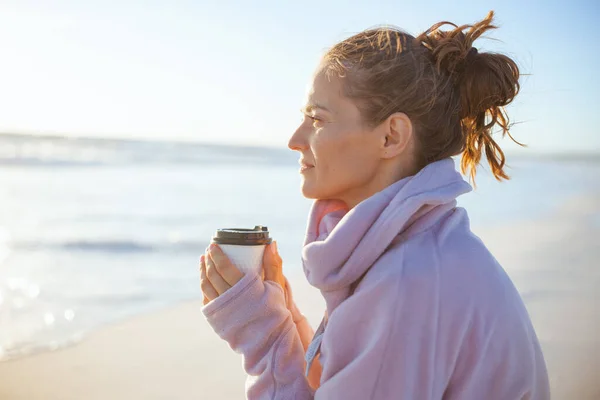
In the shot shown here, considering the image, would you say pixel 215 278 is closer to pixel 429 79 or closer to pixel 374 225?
pixel 374 225

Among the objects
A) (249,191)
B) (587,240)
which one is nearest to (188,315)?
(587,240)

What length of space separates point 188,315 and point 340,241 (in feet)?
12.6

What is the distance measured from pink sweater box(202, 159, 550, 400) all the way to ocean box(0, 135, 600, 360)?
11.4ft

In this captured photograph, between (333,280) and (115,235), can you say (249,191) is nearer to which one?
(115,235)

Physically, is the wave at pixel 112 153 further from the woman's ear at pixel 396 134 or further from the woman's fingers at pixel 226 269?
the woman's ear at pixel 396 134

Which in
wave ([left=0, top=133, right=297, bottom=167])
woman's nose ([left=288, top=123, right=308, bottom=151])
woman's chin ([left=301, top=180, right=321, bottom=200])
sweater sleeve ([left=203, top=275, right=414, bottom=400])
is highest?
wave ([left=0, top=133, right=297, bottom=167])

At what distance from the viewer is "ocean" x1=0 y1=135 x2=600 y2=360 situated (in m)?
5.89

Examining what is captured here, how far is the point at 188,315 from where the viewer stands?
18.7 feet

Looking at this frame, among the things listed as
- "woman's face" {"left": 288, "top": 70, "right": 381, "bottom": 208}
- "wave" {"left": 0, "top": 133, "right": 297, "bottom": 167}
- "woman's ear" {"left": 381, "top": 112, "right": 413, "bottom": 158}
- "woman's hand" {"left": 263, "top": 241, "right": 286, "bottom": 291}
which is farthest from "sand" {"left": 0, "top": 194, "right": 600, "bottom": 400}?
"wave" {"left": 0, "top": 133, "right": 297, "bottom": 167}

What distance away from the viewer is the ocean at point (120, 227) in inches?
232

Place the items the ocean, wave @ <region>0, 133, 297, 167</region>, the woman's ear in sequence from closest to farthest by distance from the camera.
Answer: the woman's ear < the ocean < wave @ <region>0, 133, 297, 167</region>

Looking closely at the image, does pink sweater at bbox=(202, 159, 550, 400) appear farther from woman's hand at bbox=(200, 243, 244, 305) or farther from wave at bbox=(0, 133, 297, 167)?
wave at bbox=(0, 133, 297, 167)

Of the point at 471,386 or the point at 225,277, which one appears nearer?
the point at 471,386

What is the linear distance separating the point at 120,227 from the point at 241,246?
7.68 m
